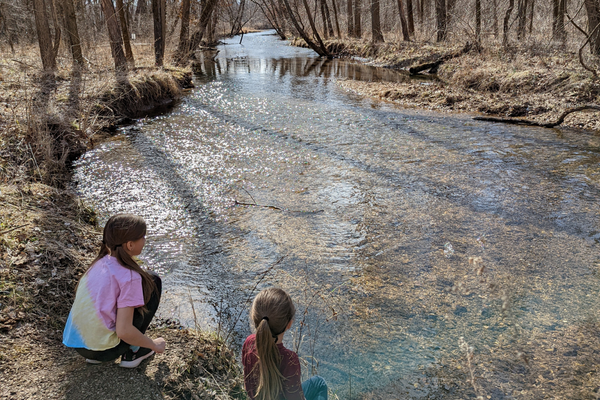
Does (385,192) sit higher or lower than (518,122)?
lower

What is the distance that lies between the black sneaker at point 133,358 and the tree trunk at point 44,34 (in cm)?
1029

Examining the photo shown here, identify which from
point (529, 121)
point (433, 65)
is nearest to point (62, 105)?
point (529, 121)

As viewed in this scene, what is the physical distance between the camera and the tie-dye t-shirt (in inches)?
92.0

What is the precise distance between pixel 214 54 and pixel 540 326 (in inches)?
971

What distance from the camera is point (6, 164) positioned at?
219 inches

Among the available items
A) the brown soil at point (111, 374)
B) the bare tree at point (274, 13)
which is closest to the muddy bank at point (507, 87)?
the bare tree at point (274, 13)

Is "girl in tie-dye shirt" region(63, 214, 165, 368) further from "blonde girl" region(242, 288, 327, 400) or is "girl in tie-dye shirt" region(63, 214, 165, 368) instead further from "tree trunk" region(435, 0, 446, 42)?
"tree trunk" region(435, 0, 446, 42)

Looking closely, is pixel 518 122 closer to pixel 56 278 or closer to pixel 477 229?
pixel 477 229

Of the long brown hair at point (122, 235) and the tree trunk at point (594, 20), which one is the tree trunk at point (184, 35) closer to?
the tree trunk at point (594, 20)

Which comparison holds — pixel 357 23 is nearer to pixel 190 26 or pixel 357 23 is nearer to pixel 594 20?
pixel 190 26

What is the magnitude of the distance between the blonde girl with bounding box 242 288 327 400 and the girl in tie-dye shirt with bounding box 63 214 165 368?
75cm

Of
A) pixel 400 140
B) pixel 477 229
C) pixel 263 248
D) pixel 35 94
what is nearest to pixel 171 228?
pixel 263 248

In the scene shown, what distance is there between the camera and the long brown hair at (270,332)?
1.92 metres

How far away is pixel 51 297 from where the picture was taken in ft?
10.8
